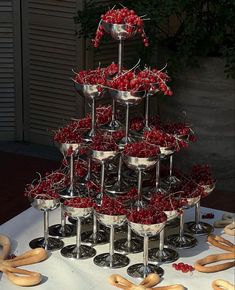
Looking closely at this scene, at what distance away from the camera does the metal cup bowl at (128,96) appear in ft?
8.34

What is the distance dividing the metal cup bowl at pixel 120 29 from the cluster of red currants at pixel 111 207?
1.99 feet

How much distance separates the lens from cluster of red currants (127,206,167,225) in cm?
248

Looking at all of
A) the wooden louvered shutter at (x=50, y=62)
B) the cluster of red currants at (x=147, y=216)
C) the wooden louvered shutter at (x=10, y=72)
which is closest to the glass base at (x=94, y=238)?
the cluster of red currants at (x=147, y=216)

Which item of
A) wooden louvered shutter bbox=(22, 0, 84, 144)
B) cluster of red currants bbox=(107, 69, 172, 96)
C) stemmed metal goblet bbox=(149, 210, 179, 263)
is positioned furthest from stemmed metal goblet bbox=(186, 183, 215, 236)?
wooden louvered shutter bbox=(22, 0, 84, 144)

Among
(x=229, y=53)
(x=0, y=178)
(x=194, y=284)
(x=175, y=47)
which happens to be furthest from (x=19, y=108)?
(x=194, y=284)

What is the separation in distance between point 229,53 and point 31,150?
1711 millimetres

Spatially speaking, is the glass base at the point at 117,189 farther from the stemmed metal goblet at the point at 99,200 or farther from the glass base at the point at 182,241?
the glass base at the point at 182,241

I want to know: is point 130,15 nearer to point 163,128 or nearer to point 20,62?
point 163,128

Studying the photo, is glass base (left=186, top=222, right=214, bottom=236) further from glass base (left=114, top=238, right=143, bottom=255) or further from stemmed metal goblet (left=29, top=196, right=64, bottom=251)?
stemmed metal goblet (left=29, top=196, right=64, bottom=251)

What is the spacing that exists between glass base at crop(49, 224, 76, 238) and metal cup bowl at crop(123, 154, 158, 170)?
0.51 m

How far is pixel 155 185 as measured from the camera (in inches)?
111

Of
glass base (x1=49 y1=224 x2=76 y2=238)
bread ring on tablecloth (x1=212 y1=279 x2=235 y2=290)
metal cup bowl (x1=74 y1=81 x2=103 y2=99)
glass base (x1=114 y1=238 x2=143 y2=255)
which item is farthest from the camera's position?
glass base (x1=49 y1=224 x2=76 y2=238)

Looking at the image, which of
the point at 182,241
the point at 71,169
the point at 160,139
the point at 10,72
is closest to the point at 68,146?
the point at 71,169

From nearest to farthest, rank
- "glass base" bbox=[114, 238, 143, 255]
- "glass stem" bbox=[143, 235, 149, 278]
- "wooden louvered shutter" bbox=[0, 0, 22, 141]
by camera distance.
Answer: "glass stem" bbox=[143, 235, 149, 278], "glass base" bbox=[114, 238, 143, 255], "wooden louvered shutter" bbox=[0, 0, 22, 141]
